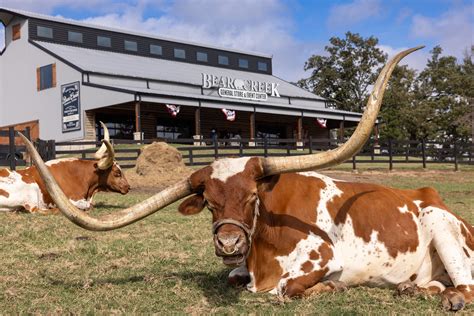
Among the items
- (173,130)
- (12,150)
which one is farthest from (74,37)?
(12,150)

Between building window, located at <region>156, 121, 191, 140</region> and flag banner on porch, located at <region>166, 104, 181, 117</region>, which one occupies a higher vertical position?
flag banner on porch, located at <region>166, 104, 181, 117</region>

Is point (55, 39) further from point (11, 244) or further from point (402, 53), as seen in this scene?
point (402, 53)

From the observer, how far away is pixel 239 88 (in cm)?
4566

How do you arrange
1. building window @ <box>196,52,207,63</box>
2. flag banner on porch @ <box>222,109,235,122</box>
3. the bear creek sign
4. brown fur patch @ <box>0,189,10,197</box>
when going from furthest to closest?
building window @ <box>196,52,207,63</box>, the bear creek sign, flag banner on porch @ <box>222,109,235,122</box>, brown fur patch @ <box>0,189,10,197</box>

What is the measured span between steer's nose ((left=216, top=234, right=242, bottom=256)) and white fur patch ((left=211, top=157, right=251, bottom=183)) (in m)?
0.52

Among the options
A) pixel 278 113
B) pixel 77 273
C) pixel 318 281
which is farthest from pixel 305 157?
pixel 278 113

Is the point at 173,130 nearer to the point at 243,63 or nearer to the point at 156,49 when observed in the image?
the point at 156,49

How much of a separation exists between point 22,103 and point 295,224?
3999 cm

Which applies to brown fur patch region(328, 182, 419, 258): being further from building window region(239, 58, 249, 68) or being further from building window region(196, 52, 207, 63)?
building window region(239, 58, 249, 68)

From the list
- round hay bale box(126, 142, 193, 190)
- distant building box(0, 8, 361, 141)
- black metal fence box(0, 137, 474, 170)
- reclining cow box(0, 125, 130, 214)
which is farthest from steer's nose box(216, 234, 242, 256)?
distant building box(0, 8, 361, 141)

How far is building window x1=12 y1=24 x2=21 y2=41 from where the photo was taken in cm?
4158

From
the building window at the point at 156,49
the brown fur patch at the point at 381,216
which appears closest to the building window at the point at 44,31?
the building window at the point at 156,49

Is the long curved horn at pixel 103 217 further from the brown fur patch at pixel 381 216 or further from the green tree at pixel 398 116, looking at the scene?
the green tree at pixel 398 116

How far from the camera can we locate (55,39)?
1670 inches
